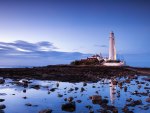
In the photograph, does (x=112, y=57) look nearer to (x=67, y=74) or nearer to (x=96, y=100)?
(x=67, y=74)

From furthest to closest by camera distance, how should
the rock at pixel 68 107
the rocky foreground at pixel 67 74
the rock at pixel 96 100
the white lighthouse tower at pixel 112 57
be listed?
1. the white lighthouse tower at pixel 112 57
2. the rocky foreground at pixel 67 74
3. the rock at pixel 96 100
4. the rock at pixel 68 107

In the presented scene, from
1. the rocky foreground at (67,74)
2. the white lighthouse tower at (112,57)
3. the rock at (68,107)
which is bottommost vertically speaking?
the rock at (68,107)

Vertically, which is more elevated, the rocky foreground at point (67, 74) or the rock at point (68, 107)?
the rocky foreground at point (67, 74)

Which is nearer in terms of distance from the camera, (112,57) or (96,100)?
(96,100)

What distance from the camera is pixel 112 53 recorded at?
106m

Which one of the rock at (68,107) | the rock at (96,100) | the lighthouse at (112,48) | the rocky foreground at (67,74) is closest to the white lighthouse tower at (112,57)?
the lighthouse at (112,48)

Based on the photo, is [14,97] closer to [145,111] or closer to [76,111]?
[76,111]

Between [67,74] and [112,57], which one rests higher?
[112,57]

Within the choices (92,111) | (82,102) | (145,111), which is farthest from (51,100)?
(145,111)

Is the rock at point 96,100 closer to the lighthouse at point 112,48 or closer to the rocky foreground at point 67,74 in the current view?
the rocky foreground at point 67,74

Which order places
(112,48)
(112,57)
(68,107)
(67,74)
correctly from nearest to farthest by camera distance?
(68,107), (67,74), (112,57), (112,48)

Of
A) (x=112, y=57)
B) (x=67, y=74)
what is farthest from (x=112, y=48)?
(x=67, y=74)

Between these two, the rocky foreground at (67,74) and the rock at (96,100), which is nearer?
the rock at (96,100)

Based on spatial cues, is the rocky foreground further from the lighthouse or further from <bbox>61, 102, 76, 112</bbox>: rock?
the lighthouse
